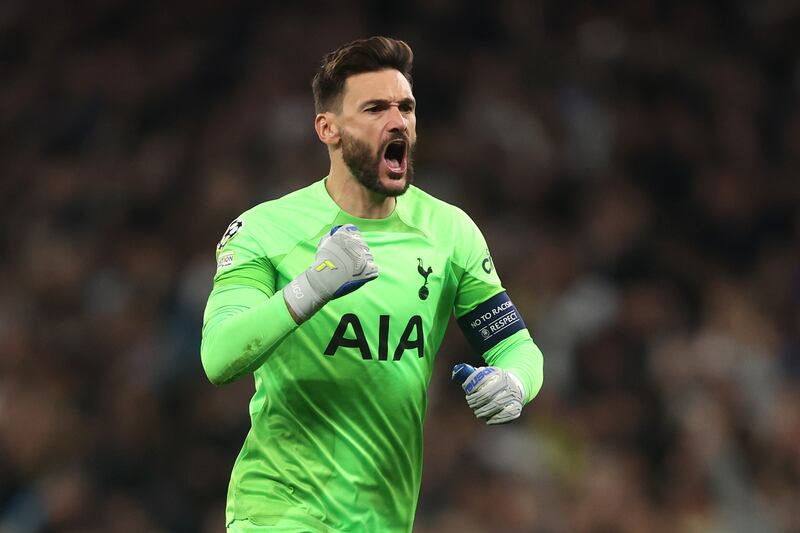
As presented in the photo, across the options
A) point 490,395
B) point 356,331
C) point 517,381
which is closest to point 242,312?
point 356,331

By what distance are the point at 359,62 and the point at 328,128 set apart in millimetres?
266

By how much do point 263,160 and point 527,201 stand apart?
2.04 metres

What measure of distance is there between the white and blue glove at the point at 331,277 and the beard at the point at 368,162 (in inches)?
22.2

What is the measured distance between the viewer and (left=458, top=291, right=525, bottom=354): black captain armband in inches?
181

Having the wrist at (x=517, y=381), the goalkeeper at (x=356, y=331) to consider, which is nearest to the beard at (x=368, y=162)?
the goalkeeper at (x=356, y=331)

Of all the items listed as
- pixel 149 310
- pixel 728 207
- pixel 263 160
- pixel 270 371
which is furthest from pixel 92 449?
pixel 728 207

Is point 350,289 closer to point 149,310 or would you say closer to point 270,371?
point 270,371

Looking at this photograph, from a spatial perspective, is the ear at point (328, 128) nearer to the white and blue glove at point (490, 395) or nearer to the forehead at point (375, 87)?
the forehead at point (375, 87)

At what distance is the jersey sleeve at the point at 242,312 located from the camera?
3.91 m

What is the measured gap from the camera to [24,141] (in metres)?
10.3

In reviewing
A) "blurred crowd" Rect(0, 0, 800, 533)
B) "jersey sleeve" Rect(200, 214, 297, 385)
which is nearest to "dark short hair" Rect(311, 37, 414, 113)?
"jersey sleeve" Rect(200, 214, 297, 385)

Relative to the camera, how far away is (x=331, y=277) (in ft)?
12.8

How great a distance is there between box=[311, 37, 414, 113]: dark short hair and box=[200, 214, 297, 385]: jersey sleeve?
0.56 meters

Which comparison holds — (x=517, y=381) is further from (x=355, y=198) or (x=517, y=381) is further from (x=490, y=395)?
(x=355, y=198)
